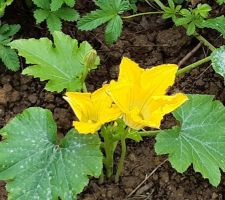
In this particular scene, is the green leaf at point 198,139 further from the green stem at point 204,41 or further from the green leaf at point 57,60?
the green stem at point 204,41

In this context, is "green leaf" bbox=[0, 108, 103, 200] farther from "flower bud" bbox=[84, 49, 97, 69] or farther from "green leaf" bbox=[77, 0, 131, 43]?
"green leaf" bbox=[77, 0, 131, 43]

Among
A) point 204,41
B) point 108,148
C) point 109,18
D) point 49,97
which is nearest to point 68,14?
point 109,18

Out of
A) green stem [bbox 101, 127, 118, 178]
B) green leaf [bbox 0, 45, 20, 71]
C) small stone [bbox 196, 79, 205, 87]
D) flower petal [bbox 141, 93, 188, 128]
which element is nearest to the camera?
flower petal [bbox 141, 93, 188, 128]

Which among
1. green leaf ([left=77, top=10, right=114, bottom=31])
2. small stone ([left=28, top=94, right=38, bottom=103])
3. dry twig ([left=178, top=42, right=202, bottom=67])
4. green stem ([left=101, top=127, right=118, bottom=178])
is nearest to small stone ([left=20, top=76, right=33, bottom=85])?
small stone ([left=28, top=94, right=38, bottom=103])

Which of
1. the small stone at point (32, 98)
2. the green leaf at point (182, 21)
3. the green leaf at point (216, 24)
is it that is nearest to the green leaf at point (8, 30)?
the small stone at point (32, 98)

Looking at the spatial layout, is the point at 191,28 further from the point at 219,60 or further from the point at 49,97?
the point at 49,97

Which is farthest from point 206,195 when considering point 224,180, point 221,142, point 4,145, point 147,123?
point 4,145

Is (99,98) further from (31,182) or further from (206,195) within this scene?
(206,195)
